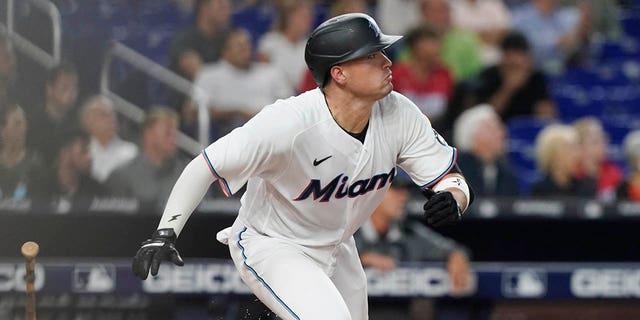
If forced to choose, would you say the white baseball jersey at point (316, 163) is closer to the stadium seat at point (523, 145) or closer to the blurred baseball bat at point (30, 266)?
the blurred baseball bat at point (30, 266)

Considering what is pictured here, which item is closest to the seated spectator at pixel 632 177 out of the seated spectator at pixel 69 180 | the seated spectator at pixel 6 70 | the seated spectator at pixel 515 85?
the seated spectator at pixel 515 85

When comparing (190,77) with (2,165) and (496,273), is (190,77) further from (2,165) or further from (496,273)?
(496,273)

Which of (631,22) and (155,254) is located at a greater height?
(155,254)

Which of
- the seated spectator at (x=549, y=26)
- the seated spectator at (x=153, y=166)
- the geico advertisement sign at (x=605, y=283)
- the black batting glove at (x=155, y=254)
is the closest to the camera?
the black batting glove at (x=155, y=254)

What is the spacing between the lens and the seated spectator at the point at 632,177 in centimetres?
749

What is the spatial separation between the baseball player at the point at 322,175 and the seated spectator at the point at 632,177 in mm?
3358

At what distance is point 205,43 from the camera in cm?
813

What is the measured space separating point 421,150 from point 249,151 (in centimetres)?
68

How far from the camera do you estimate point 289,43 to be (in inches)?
329

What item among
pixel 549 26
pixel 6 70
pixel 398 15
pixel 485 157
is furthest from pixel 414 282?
pixel 6 70

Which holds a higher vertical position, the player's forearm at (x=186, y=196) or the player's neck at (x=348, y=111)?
the player's neck at (x=348, y=111)

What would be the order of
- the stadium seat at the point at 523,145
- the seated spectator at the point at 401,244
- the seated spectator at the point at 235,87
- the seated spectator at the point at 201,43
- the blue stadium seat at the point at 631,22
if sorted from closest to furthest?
the seated spectator at the point at 401,244, the seated spectator at the point at 235,87, the seated spectator at the point at 201,43, the stadium seat at the point at 523,145, the blue stadium seat at the point at 631,22

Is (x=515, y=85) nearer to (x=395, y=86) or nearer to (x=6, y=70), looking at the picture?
(x=395, y=86)

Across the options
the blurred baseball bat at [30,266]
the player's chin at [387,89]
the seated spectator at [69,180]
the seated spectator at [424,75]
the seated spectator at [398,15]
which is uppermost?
the player's chin at [387,89]
